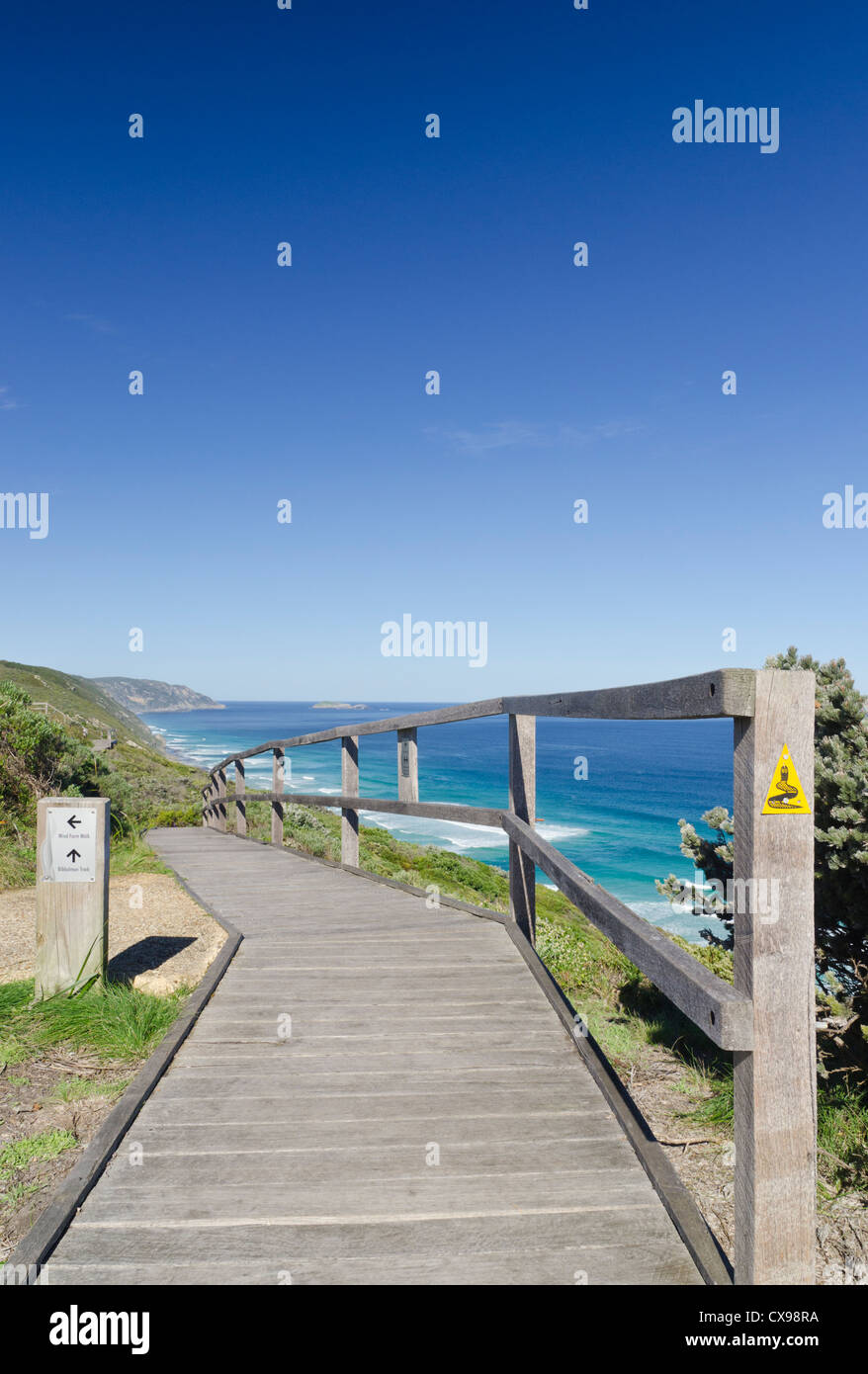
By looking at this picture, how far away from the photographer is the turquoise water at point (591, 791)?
36531mm

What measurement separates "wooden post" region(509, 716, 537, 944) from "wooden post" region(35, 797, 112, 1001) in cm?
213

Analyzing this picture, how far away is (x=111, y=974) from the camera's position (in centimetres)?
468

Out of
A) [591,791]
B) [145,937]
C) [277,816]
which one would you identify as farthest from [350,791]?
[591,791]

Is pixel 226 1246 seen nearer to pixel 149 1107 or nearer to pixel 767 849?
pixel 149 1107

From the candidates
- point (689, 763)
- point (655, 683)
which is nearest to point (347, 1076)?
point (655, 683)

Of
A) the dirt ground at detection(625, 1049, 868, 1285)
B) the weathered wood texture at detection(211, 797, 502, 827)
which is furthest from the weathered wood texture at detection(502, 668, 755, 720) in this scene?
the dirt ground at detection(625, 1049, 868, 1285)

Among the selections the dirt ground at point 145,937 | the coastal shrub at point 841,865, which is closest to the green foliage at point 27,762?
the dirt ground at point 145,937

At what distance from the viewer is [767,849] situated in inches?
64.2

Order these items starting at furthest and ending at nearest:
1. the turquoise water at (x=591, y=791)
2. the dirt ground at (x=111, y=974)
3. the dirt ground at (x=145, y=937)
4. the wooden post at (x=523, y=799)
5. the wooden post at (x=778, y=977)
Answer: the turquoise water at (x=591, y=791) → the dirt ground at (x=145, y=937) → the wooden post at (x=523, y=799) → the dirt ground at (x=111, y=974) → the wooden post at (x=778, y=977)

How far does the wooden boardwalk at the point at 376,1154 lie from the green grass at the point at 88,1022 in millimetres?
276

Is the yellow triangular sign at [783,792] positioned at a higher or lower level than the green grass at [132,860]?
higher

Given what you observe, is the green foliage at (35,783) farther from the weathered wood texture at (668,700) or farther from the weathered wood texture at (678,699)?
the weathered wood texture at (678,699)

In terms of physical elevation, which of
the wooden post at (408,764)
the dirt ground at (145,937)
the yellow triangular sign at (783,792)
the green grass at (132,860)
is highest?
the yellow triangular sign at (783,792)

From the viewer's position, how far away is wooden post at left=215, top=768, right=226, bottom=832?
13.8m
